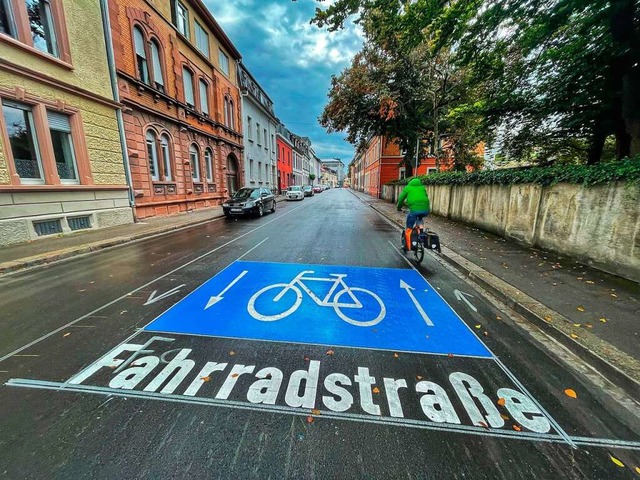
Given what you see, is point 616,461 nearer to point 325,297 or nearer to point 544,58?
point 325,297

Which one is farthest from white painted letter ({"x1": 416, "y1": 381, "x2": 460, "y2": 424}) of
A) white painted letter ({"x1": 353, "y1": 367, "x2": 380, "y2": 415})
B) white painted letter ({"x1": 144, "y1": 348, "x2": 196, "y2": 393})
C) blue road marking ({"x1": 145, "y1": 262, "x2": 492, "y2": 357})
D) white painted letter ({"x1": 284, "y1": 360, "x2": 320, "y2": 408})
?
white painted letter ({"x1": 144, "y1": 348, "x2": 196, "y2": 393})

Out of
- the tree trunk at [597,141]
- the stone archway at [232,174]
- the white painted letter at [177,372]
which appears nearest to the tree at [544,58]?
the tree trunk at [597,141]

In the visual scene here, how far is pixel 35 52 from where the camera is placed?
823 cm

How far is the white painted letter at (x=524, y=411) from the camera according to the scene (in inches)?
85.0

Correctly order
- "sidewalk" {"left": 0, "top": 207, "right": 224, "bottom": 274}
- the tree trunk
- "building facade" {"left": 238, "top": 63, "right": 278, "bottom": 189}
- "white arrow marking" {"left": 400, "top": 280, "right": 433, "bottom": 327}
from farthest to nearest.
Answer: "building facade" {"left": 238, "top": 63, "right": 278, "bottom": 189}
the tree trunk
"sidewalk" {"left": 0, "top": 207, "right": 224, "bottom": 274}
"white arrow marking" {"left": 400, "top": 280, "right": 433, "bottom": 327}

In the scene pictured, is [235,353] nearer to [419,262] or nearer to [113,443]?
[113,443]

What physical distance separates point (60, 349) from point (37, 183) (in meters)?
8.83

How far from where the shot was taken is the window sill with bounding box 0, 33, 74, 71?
7583 millimetres

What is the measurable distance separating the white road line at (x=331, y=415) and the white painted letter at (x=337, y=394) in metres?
0.08

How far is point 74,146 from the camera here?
9.68 metres

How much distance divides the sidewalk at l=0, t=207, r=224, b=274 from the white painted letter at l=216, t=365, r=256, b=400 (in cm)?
666

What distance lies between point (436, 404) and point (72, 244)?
999 centimetres

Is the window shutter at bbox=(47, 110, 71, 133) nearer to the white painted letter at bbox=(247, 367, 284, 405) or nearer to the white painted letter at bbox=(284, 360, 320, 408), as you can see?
the white painted letter at bbox=(247, 367, 284, 405)

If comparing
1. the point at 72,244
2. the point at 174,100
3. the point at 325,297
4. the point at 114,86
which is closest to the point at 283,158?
the point at 174,100
